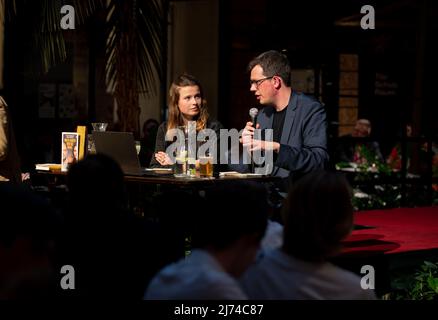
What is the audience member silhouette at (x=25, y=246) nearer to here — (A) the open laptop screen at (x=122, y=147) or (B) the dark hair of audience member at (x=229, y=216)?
(B) the dark hair of audience member at (x=229, y=216)

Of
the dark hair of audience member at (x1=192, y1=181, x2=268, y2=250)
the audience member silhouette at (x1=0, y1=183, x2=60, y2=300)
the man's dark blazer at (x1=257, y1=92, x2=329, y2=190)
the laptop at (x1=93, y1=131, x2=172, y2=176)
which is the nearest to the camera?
the audience member silhouette at (x1=0, y1=183, x2=60, y2=300)

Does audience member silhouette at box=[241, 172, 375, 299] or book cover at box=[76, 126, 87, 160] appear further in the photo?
book cover at box=[76, 126, 87, 160]

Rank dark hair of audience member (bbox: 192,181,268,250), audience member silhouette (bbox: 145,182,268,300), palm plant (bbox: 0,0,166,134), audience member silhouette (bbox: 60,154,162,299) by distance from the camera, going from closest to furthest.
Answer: audience member silhouette (bbox: 145,182,268,300) < dark hair of audience member (bbox: 192,181,268,250) < audience member silhouette (bbox: 60,154,162,299) < palm plant (bbox: 0,0,166,134)

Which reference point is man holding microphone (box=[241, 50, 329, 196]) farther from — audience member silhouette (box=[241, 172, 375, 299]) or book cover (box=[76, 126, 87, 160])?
audience member silhouette (box=[241, 172, 375, 299])

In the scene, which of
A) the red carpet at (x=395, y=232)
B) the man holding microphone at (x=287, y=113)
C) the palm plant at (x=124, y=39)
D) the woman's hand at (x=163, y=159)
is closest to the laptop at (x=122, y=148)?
the woman's hand at (x=163, y=159)

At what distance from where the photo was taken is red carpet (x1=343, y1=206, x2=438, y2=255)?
5.24m

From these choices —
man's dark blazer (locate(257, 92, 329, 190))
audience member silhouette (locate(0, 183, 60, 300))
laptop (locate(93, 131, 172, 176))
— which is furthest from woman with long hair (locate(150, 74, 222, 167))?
audience member silhouette (locate(0, 183, 60, 300))

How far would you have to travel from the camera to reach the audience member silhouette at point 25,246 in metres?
1.92

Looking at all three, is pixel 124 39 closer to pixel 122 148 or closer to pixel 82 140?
pixel 82 140

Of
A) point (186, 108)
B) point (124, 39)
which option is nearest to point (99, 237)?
point (186, 108)

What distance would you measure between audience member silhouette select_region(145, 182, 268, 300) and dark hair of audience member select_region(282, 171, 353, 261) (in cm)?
10

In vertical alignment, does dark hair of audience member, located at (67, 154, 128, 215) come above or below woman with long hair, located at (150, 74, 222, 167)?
below

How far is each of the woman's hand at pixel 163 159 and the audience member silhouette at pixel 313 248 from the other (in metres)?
2.87
